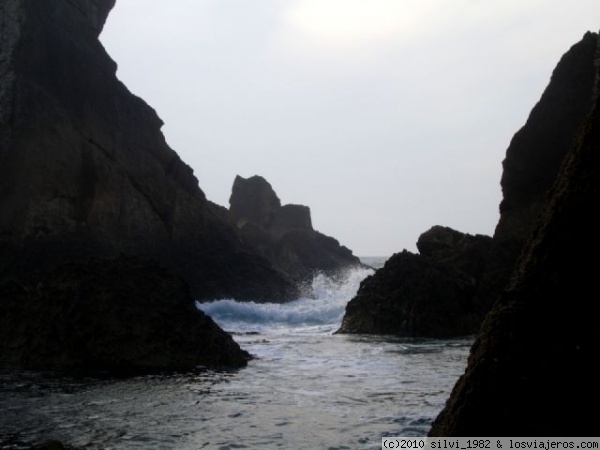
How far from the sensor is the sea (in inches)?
200

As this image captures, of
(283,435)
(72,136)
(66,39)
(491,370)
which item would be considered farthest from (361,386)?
(66,39)

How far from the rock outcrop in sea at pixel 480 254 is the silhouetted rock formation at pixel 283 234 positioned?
33.7 metres

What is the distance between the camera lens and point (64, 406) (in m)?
6.32

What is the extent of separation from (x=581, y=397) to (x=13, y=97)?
29779mm

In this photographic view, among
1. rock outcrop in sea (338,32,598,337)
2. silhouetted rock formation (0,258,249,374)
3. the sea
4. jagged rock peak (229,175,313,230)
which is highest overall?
jagged rock peak (229,175,313,230)

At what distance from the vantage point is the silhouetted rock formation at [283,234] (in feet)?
197

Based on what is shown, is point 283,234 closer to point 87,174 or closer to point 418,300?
point 87,174

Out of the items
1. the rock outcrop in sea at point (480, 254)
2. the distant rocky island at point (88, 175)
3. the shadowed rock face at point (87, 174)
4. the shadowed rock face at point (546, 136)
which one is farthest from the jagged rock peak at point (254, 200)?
the rock outcrop in sea at point (480, 254)

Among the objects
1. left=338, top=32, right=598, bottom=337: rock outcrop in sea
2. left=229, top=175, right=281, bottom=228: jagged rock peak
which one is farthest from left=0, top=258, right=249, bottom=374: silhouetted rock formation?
left=229, top=175, right=281, bottom=228: jagged rock peak

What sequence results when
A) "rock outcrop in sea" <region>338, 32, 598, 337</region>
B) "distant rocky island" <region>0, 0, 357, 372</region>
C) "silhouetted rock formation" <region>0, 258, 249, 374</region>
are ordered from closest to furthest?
"silhouetted rock formation" <region>0, 258, 249, 374</region>
"rock outcrop in sea" <region>338, 32, 598, 337</region>
"distant rocky island" <region>0, 0, 357, 372</region>

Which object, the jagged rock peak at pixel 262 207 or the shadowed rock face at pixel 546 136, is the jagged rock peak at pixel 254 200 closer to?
the jagged rock peak at pixel 262 207

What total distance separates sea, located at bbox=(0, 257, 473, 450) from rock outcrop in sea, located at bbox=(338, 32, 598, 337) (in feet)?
15.5

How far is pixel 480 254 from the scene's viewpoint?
61.4 feet

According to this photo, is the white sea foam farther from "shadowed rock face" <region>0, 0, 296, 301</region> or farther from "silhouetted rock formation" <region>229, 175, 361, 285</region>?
"silhouetted rock formation" <region>229, 175, 361, 285</region>
